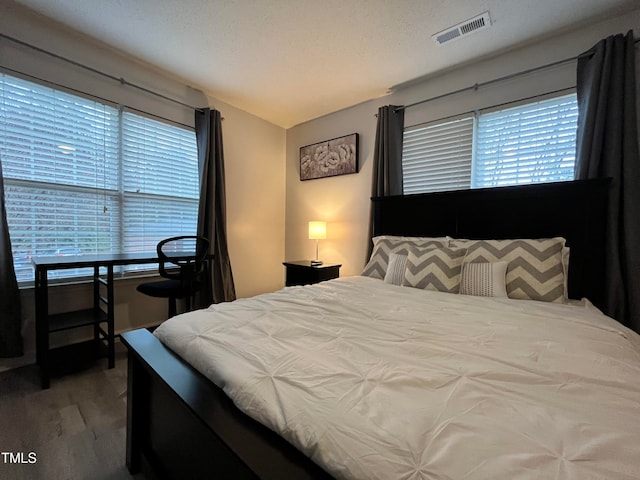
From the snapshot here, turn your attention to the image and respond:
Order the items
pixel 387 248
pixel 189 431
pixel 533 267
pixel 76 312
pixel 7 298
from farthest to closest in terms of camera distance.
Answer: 1. pixel 387 248
2. pixel 76 312
3. pixel 7 298
4. pixel 533 267
5. pixel 189 431

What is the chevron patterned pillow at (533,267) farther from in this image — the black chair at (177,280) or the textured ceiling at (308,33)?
the black chair at (177,280)

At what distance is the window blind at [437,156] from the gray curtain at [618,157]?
821 mm

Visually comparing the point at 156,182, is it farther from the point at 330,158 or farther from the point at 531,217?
the point at 531,217

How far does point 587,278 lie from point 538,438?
1.97 metres

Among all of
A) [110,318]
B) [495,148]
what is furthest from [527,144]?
[110,318]

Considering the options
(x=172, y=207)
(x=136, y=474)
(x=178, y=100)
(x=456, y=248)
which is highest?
(x=178, y=100)

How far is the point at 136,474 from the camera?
1182 millimetres

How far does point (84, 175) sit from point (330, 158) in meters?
2.45

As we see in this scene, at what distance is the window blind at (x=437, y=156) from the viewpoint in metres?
2.57

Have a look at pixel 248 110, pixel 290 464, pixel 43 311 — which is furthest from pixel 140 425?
pixel 248 110

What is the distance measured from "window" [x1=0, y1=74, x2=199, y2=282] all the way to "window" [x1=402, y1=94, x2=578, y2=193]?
97.0 inches

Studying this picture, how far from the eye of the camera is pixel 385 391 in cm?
69

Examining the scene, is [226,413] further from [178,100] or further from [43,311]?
[178,100]

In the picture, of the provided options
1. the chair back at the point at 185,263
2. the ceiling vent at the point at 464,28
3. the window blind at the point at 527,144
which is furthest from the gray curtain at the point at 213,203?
the window blind at the point at 527,144
